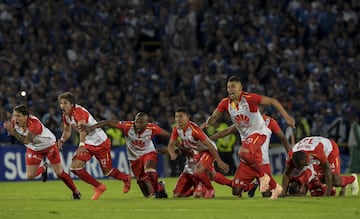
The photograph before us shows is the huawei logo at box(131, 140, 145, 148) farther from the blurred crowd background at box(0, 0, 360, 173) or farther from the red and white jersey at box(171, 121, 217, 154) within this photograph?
the blurred crowd background at box(0, 0, 360, 173)

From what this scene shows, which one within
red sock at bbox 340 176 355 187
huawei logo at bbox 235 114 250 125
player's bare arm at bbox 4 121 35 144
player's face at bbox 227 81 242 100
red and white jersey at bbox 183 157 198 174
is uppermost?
player's face at bbox 227 81 242 100

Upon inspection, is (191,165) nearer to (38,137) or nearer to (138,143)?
(138,143)

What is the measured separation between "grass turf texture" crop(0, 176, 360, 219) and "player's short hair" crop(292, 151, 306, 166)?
0.60 metres

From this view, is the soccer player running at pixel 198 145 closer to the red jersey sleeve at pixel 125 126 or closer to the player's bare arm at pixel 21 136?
the red jersey sleeve at pixel 125 126

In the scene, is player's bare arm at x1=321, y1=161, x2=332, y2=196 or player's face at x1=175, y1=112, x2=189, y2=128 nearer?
player's bare arm at x1=321, y1=161, x2=332, y2=196

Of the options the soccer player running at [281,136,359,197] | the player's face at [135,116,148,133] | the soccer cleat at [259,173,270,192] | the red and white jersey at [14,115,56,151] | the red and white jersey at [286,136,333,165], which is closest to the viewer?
the soccer cleat at [259,173,270,192]

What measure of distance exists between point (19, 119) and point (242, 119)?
3.91m

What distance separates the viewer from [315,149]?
1859cm

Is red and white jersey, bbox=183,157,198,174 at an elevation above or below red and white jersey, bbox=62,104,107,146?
below

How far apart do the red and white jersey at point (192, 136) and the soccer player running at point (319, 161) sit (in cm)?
153

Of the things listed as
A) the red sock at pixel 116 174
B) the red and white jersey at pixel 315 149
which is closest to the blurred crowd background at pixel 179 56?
the red sock at pixel 116 174

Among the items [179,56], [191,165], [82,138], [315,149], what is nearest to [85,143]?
[82,138]

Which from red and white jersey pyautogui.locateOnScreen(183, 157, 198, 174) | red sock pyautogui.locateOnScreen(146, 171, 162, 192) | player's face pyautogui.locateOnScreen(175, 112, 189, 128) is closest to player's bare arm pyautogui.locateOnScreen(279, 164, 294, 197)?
red and white jersey pyautogui.locateOnScreen(183, 157, 198, 174)

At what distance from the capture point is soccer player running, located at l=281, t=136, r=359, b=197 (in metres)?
18.4
